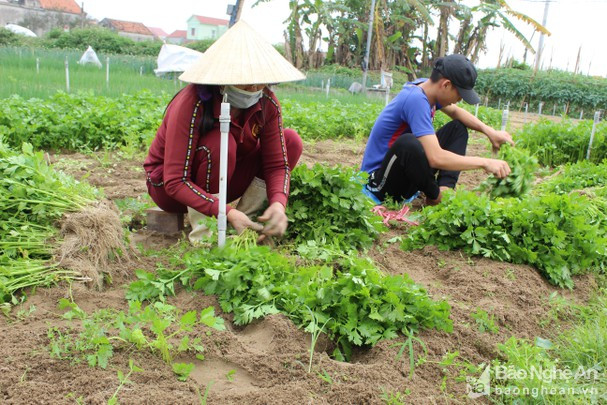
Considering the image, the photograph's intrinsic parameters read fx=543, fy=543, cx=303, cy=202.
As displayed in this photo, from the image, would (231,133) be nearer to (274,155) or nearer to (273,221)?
(274,155)

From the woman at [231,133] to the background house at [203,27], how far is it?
270 ft

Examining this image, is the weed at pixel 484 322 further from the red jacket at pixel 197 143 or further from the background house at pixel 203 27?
the background house at pixel 203 27

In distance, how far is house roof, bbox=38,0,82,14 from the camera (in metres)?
56.3

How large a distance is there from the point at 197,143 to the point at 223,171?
41cm

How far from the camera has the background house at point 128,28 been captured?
62969 mm

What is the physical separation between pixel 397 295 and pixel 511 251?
49.3 inches

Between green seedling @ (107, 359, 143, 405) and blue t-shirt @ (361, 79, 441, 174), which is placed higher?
blue t-shirt @ (361, 79, 441, 174)

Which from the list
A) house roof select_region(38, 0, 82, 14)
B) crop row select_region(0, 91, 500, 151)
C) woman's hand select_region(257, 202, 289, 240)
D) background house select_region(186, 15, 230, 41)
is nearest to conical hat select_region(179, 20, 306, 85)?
woman's hand select_region(257, 202, 289, 240)

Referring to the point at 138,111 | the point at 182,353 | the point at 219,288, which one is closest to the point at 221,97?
the point at 219,288

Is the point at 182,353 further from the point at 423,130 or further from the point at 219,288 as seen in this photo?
the point at 423,130

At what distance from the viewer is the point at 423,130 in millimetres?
3881

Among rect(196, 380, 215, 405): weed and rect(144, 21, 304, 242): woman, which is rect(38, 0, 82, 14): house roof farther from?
rect(196, 380, 215, 405): weed

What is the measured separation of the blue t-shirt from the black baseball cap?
0.23 m

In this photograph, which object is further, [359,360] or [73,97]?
[73,97]
